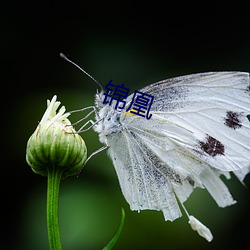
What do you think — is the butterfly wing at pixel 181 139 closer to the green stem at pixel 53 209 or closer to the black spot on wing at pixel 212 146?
the black spot on wing at pixel 212 146

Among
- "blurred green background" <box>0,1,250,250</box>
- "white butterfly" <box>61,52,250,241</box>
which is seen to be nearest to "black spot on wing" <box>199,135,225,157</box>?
"white butterfly" <box>61,52,250,241</box>

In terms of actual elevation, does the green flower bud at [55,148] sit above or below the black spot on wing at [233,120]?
below

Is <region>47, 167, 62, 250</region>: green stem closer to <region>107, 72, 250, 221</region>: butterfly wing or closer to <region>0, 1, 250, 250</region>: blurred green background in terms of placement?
<region>107, 72, 250, 221</region>: butterfly wing

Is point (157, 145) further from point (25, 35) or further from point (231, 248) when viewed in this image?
point (25, 35)

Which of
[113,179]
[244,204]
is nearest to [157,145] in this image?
[113,179]

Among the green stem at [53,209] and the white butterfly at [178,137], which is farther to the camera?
the white butterfly at [178,137]

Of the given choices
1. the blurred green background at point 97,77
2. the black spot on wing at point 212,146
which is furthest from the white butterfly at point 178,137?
the blurred green background at point 97,77
